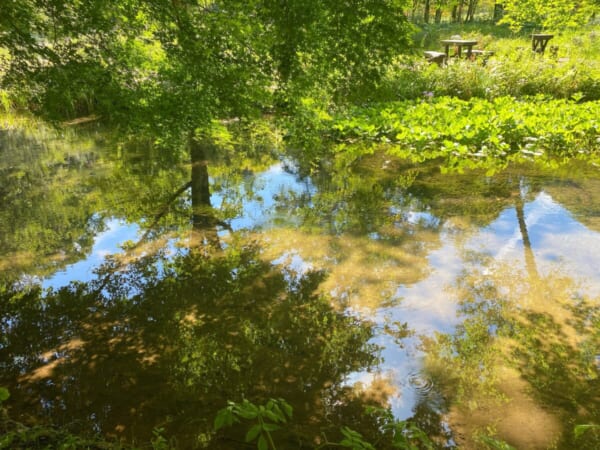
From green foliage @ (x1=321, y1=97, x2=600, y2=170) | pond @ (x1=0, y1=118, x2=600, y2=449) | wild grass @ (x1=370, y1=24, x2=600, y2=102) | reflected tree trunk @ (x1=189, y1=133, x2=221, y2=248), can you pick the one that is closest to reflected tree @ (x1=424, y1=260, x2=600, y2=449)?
pond @ (x1=0, y1=118, x2=600, y2=449)

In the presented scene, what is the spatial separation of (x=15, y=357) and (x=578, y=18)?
19.7 meters

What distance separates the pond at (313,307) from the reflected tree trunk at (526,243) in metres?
0.03

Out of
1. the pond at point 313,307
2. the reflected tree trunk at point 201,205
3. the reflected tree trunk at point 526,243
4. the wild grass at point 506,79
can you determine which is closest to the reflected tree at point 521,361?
the pond at point 313,307

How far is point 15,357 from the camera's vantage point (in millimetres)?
4074

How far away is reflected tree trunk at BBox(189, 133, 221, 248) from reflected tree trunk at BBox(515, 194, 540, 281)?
4.02 meters

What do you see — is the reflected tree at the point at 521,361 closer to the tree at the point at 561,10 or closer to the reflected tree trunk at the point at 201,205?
the reflected tree trunk at the point at 201,205

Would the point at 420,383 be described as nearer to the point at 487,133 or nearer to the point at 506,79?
the point at 487,133

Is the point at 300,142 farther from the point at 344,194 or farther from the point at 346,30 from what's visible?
the point at 344,194

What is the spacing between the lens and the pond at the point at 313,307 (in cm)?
340

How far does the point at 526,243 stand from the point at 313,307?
123 inches

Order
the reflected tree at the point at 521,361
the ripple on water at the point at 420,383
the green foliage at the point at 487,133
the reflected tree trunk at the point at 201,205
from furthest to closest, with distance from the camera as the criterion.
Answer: the green foliage at the point at 487,133, the reflected tree trunk at the point at 201,205, the ripple on water at the point at 420,383, the reflected tree at the point at 521,361

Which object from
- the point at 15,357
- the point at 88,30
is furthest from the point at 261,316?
the point at 88,30

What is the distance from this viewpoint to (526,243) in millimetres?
5801

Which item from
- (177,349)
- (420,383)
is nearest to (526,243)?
Answer: (420,383)
